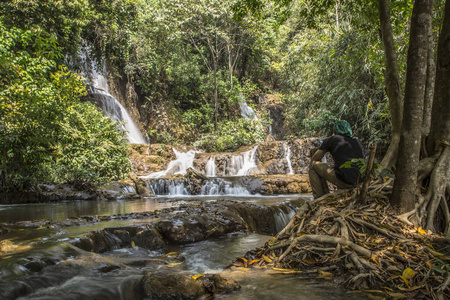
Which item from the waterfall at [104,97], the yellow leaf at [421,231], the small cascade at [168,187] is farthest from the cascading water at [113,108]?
the yellow leaf at [421,231]

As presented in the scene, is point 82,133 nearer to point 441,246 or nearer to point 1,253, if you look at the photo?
point 1,253

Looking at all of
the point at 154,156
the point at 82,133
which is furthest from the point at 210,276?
the point at 154,156

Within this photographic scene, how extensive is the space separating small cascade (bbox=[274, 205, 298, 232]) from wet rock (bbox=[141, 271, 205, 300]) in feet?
14.8

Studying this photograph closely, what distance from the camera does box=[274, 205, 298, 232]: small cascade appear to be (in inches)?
282

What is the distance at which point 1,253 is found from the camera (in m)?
3.55

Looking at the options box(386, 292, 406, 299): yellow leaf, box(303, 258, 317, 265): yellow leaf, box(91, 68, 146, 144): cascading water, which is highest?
box(91, 68, 146, 144): cascading water

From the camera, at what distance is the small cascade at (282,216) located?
7.17 m

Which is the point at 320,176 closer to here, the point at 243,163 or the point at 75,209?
the point at 75,209

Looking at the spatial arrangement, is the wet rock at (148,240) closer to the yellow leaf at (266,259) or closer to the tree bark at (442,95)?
the yellow leaf at (266,259)

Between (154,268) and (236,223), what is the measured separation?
8.10 ft

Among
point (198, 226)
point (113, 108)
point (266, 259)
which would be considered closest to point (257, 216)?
point (198, 226)

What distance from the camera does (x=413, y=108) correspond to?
12.3 feet

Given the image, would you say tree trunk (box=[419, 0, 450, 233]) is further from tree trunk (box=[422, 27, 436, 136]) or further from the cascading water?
the cascading water

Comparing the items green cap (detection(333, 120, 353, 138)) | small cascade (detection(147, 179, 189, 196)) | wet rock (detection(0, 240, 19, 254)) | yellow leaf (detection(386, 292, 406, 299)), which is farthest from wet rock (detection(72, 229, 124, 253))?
small cascade (detection(147, 179, 189, 196))
